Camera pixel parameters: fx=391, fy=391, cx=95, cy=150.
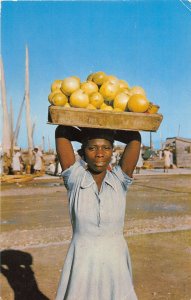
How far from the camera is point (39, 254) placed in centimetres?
558

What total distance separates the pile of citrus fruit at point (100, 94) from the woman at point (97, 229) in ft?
0.67

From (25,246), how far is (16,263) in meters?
0.74

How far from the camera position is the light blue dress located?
241cm

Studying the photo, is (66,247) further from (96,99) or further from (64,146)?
(96,99)

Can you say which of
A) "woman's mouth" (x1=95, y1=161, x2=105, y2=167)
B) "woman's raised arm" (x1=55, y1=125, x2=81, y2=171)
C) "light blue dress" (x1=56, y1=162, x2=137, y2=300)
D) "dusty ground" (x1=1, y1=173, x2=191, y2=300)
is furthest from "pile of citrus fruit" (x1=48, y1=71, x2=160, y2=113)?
"dusty ground" (x1=1, y1=173, x2=191, y2=300)

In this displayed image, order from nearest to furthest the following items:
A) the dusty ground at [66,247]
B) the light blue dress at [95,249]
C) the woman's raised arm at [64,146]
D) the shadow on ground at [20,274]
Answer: the light blue dress at [95,249] < the woman's raised arm at [64,146] < the shadow on ground at [20,274] < the dusty ground at [66,247]

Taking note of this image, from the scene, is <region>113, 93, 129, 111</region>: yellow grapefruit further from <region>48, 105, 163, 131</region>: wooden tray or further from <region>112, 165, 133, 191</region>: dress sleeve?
<region>112, 165, 133, 191</region>: dress sleeve

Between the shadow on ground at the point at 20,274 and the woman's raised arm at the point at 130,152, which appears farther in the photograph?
the shadow on ground at the point at 20,274

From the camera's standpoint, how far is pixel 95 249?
95.6 inches

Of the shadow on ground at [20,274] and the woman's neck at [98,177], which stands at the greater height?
the woman's neck at [98,177]

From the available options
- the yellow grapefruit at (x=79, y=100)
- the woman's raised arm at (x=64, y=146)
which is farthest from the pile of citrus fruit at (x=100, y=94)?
the woman's raised arm at (x=64, y=146)

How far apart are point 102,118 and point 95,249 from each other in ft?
2.69

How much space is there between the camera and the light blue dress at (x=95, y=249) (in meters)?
2.41

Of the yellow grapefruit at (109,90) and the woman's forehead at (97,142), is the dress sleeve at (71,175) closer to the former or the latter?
the woman's forehead at (97,142)
